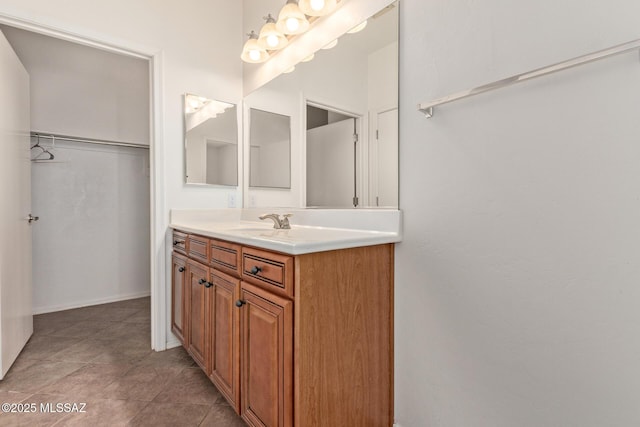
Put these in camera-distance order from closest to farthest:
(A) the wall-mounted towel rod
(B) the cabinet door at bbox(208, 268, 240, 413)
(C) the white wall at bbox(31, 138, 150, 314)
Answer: (A) the wall-mounted towel rod → (B) the cabinet door at bbox(208, 268, 240, 413) → (C) the white wall at bbox(31, 138, 150, 314)

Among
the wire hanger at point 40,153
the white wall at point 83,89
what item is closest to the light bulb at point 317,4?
the white wall at point 83,89

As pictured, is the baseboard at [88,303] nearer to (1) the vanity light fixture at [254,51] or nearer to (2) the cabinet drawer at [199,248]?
(2) the cabinet drawer at [199,248]

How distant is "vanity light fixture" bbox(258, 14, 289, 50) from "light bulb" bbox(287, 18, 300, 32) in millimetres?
158

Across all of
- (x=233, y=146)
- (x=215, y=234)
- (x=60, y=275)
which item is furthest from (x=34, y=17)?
(x=60, y=275)

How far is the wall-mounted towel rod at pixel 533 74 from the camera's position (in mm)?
812

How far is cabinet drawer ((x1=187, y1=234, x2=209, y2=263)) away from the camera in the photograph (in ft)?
5.71

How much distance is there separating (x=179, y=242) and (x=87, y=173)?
1.94m

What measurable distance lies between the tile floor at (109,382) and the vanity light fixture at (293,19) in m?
2.11

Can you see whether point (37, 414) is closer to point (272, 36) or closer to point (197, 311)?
point (197, 311)

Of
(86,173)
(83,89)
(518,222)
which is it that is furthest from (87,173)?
(518,222)

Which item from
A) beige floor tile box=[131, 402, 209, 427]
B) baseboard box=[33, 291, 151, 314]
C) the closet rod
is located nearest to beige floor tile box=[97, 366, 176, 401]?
beige floor tile box=[131, 402, 209, 427]

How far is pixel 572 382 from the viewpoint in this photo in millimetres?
940

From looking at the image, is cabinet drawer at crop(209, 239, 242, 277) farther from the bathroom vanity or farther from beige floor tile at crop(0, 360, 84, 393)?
beige floor tile at crop(0, 360, 84, 393)

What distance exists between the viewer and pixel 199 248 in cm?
183
